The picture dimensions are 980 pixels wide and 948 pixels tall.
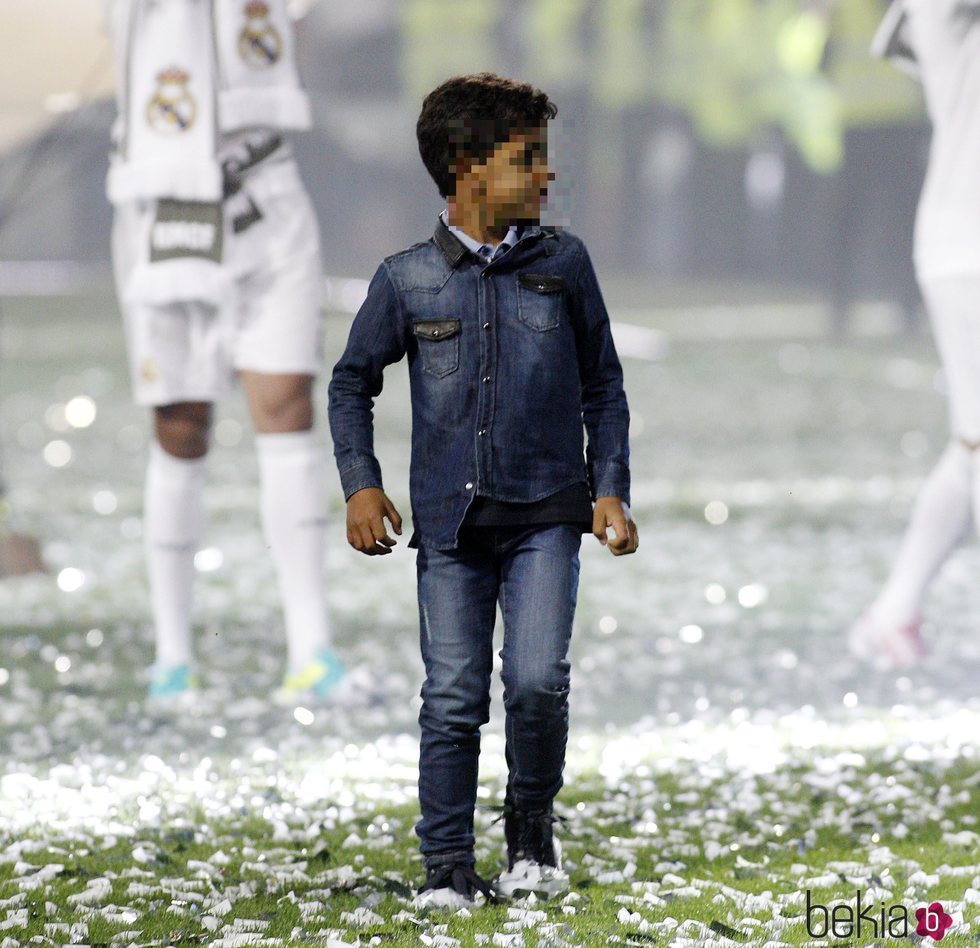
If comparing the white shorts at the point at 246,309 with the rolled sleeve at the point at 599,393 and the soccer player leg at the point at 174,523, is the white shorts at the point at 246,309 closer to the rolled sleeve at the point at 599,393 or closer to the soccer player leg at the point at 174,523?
the soccer player leg at the point at 174,523

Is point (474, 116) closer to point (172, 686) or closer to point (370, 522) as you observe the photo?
point (370, 522)

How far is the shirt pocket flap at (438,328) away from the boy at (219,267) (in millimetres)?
1639

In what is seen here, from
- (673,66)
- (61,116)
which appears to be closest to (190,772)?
(61,116)

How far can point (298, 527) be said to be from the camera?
4.68m

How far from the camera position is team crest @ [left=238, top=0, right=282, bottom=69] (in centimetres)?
451

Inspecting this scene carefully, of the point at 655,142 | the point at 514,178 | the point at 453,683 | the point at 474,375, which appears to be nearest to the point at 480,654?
the point at 453,683

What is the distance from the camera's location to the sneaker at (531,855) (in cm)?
311

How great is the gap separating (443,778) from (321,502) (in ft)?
5.80

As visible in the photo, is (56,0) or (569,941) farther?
(56,0)

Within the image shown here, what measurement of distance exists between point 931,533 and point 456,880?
247 centimetres

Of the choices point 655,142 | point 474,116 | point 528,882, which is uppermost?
point 655,142

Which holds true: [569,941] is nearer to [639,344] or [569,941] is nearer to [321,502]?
[321,502]

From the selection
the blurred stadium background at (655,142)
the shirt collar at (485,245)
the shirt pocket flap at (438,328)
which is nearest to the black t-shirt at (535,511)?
the shirt pocket flap at (438,328)

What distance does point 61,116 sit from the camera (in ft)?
20.2
